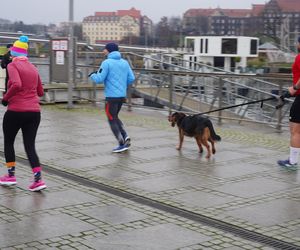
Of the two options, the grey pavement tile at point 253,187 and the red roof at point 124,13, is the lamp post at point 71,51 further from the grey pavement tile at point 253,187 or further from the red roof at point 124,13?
the red roof at point 124,13

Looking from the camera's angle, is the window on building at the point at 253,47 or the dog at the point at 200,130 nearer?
the dog at the point at 200,130

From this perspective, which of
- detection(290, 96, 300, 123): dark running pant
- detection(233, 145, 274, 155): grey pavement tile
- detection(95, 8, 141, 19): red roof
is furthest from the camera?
detection(95, 8, 141, 19): red roof

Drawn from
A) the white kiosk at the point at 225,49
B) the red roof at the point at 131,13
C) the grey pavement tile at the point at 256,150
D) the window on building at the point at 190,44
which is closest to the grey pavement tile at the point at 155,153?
the grey pavement tile at the point at 256,150

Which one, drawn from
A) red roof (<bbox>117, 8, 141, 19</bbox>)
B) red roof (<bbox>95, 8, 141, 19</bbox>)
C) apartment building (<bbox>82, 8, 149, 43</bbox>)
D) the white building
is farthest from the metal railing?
red roof (<bbox>95, 8, 141, 19</bbox>)

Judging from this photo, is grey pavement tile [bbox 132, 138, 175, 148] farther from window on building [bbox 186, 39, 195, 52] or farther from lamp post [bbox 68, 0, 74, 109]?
window on building [bbox 186, 39, 195, 52]

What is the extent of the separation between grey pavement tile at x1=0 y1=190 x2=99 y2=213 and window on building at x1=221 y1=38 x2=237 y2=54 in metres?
71.5

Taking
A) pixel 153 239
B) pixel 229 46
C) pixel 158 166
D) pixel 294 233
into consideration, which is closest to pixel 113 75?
pixel 158 166

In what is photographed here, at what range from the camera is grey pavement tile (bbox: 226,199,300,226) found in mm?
5680

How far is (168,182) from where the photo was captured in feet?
23.8

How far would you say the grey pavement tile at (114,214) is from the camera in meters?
5.59

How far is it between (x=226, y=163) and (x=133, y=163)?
54.9 inches

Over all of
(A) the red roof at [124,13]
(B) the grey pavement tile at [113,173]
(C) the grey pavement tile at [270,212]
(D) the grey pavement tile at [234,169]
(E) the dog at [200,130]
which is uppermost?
(A) the red roof at [124,13]

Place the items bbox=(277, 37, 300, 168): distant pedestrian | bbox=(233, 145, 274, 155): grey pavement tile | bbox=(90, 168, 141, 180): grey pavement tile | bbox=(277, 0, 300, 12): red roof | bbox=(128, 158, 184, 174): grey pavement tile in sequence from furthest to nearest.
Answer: bbox=(277, 0, 300, 12): red roof
bbox=(233, 145, 274, 155): grey pavement tile
bbox=(128, 158, 184, 174): grey pavement tile
bbox=(277, 37, 300, 168): distant pedestrian
bbox=(90, 168, 141, 180): grey pavement tile

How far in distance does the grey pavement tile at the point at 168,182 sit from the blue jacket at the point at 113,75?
233cm
